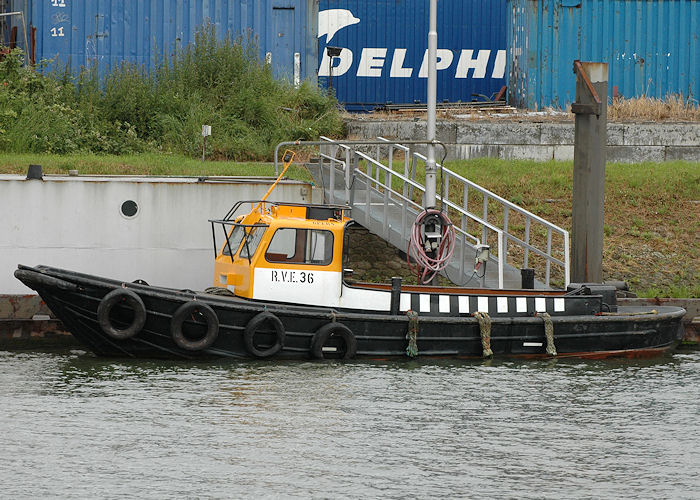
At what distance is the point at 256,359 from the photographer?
1627cm

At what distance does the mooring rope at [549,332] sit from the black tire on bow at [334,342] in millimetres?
2781

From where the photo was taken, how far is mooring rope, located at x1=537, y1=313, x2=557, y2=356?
55.8ft

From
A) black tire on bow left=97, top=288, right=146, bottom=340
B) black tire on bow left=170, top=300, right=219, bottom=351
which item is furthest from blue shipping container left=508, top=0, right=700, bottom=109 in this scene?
black tire on bow left=97, top=288, right=146, bottom=340

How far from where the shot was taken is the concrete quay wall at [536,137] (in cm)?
2498

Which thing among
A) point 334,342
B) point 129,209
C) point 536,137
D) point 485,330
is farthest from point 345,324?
point 536,137

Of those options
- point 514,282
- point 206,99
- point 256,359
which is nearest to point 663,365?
point 514,282

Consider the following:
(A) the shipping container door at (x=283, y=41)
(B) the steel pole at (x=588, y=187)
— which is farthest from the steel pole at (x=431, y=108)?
(A) the shipping container door at (x=283, y=41)

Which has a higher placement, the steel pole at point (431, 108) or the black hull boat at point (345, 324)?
the steel pole at point (431, 108)

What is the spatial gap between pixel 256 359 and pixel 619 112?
13.3m

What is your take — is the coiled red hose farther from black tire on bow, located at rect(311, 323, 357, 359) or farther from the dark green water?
black tire on bow, located at rect(311, 323, 357, 359)

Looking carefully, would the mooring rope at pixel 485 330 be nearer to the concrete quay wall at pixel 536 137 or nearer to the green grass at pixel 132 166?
the green grass at pixel 132 166

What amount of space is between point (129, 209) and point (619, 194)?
9.80 m

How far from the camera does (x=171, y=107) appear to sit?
81.9ft

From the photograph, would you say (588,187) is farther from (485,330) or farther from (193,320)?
(193,320)
